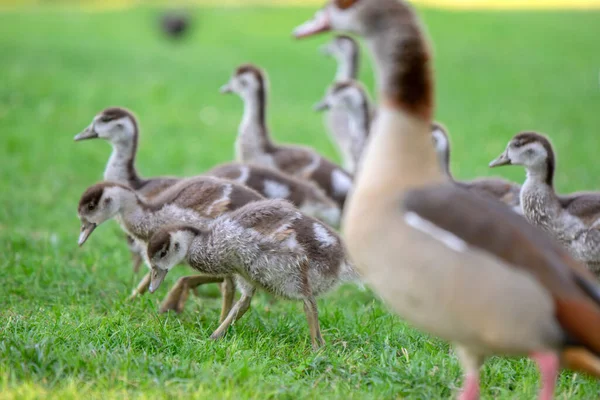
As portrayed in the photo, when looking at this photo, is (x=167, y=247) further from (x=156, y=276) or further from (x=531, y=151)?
(x=531, y=151)

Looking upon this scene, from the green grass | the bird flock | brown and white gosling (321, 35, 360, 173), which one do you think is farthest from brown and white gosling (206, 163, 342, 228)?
brown and white gosling (321, 35, 360, 173)

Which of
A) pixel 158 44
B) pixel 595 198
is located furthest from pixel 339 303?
pixel 158 44

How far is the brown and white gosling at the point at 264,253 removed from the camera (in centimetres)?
568

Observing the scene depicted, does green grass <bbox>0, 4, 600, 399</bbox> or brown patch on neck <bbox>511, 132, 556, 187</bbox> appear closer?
green grass <bbox>0, 4, 600, 399</bbox>

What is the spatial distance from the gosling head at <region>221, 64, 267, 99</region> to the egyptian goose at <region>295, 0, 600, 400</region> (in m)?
5.98

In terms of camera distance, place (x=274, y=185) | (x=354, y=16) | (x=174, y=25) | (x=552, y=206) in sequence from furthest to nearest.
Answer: (x=174, y=25)
(x=274, y=185)
(x=552, y=206)
(x=354, y=16)

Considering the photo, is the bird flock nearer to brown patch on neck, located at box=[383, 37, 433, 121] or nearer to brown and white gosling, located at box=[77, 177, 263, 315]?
brown patch on neck, located at box=[383, 37, 433, 121]

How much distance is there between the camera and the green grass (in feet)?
15.2

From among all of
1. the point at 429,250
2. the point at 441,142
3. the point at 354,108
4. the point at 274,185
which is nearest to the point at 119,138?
the point at 274,185

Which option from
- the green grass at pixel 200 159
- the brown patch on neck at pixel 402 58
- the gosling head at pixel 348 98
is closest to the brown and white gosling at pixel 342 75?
the gosling head at pixel 348 98

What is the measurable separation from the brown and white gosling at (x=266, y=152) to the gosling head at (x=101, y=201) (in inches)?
114

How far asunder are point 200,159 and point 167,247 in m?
6.75

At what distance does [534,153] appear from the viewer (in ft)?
21.7

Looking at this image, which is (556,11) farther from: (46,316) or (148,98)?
(46,316)
